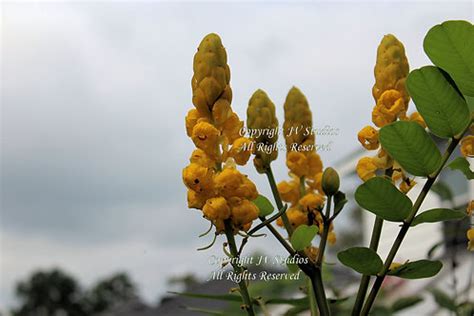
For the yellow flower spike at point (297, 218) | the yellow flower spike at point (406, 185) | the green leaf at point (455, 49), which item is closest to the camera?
the green leaf at point (455, 49)

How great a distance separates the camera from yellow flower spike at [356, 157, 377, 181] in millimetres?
740

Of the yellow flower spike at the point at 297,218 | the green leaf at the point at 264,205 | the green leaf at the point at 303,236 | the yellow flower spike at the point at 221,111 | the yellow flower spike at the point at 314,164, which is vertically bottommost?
the green leaf at the point at 303,236

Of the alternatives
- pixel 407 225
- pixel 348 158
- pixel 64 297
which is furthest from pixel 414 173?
pixel 64 297

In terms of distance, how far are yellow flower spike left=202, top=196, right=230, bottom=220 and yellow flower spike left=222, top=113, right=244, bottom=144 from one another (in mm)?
96

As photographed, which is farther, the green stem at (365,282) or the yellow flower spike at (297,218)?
the yellow flower spike at (297,218)

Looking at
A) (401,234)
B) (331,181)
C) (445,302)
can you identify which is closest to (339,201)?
(331,181)

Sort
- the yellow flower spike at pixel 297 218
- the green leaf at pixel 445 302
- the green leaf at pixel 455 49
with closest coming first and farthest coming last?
the green leaf at pixel 455 49 < the yellow flower spike at pixel 297 218 < the green leaf at pixel 445 302

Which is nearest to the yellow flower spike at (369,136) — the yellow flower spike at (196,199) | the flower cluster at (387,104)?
the flower cluster at (387,104)

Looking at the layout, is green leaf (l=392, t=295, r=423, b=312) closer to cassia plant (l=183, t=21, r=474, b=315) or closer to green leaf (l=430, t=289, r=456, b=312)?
green leaf (l=430, t=289, r=456, b=312)

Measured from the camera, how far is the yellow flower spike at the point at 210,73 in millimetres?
656

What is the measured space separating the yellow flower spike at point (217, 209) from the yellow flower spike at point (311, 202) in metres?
0.25

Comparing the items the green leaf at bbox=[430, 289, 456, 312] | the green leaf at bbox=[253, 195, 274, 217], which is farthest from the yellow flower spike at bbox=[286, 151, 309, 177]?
the green leaf at bbox=[430, 289, 456, 312]

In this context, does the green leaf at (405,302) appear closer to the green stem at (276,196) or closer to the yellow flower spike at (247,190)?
the green stem at (276,196)

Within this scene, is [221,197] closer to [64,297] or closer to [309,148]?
[309,148]
